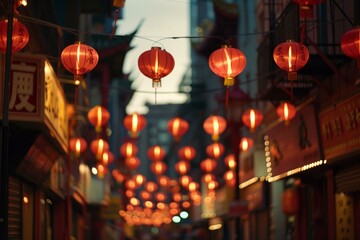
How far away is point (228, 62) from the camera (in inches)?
773

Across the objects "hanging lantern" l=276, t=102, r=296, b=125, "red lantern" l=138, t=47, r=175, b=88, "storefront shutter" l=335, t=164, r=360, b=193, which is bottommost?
"storefront shutter" l=335, t=164, r=360, b=193

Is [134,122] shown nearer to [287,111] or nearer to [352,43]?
[287,111]

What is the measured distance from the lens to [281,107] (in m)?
26.6

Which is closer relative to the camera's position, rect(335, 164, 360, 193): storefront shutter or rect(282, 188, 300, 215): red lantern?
rect(335, 164, 360, 193): storefront shutter

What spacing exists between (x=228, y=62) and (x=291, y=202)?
1260cm

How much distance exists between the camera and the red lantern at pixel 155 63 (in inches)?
768

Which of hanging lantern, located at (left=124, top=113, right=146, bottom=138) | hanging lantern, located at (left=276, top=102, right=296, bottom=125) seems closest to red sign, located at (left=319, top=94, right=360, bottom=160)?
hanging lantern, located at (left=276, top=102, right=296, bottom=125)

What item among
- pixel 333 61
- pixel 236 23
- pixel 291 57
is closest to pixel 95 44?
pixel 236 23

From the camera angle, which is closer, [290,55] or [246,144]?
[290,55]

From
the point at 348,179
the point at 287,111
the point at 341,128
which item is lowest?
the point at 348,179

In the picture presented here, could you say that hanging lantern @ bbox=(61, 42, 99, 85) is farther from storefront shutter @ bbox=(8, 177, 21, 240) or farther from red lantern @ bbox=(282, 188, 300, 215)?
red lantern @ bbox=(282, 188, 300, 215)

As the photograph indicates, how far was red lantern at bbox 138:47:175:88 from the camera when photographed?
19.5m

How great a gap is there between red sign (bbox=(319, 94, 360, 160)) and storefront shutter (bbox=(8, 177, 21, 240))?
8.34 metres

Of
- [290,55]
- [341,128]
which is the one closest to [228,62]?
[290,55]
